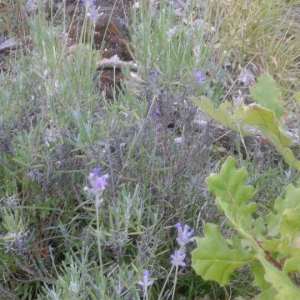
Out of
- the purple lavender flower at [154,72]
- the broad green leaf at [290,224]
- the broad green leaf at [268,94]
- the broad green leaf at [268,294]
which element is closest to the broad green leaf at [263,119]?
the broad green leaf at [268,94]

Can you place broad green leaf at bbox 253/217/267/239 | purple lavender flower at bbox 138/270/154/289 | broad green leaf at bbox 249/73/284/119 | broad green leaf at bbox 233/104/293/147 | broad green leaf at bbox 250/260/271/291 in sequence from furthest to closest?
broad green leaf at bbox 249/73/284/119 → broad green leaf at bbox 233/104/293/147 → broad green leaf at bbox 253/217/267/239 → broad green leaf at bbox 250/260/271/291 → purple lavender flower at bbox 138/270/154/289

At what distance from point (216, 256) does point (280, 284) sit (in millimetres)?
199

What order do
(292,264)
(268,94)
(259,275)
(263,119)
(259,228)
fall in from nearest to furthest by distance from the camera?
1. (292,264)
2. (259,275)
3. (259,228)
4. (263,119)
5. (268,94)

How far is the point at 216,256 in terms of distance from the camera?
53.9 inches

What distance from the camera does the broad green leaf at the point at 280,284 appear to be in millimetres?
1204

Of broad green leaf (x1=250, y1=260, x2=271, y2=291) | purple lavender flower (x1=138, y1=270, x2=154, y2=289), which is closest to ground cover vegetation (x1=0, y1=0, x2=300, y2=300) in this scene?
broad green leaf (x1=250, y1=260, x2=271, y2=291)

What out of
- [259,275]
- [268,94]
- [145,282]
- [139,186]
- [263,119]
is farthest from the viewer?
[268,94]

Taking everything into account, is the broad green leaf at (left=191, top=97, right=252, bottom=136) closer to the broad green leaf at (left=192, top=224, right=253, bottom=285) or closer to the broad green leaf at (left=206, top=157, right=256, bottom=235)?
the broad green leaf at (left=206, top=157, right=256, bottom=235)

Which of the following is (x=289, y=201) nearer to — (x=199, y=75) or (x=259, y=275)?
(x=259, y=275)

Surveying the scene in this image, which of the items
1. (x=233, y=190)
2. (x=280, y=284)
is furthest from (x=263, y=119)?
(x=280, y=284)

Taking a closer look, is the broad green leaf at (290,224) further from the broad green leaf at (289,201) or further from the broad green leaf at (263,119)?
the broad green leaf at (263,119)

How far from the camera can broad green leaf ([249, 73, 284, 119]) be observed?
1830 mm

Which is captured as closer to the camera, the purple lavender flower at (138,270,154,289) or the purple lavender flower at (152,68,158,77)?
the purple lavender flower at (138,270,154,289)

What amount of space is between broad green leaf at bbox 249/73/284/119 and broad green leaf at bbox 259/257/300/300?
710 mm
